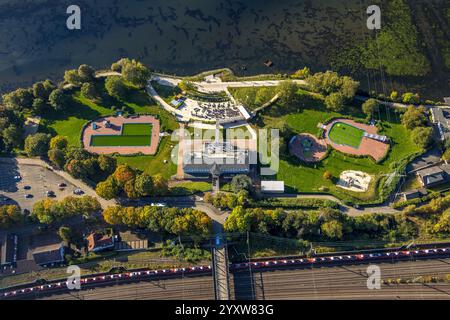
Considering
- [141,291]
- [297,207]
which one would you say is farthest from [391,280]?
[141,291]

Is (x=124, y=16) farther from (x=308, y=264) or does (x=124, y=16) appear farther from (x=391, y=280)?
(x=391, y=280)

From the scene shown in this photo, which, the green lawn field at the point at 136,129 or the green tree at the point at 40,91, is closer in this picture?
the green lawn field at the point at 136,129

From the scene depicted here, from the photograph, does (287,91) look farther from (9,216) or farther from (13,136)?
(9,216)

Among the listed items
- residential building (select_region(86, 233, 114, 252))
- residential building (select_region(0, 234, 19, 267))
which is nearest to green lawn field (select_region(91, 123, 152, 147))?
residential building (select_region(86, 233, 114, 252))

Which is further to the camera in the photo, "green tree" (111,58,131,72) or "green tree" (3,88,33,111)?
"green tree" (111,58,131,72)

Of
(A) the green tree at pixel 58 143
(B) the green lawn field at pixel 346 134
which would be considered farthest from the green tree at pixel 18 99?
(B) the green lawn field at pixel 346 134

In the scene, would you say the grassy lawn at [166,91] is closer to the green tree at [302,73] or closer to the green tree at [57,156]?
the green tree at [57,156]

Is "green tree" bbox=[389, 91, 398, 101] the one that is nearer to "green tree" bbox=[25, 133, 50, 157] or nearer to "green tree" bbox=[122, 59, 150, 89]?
"green tree" bbox=[122, 59, 150, 89]
